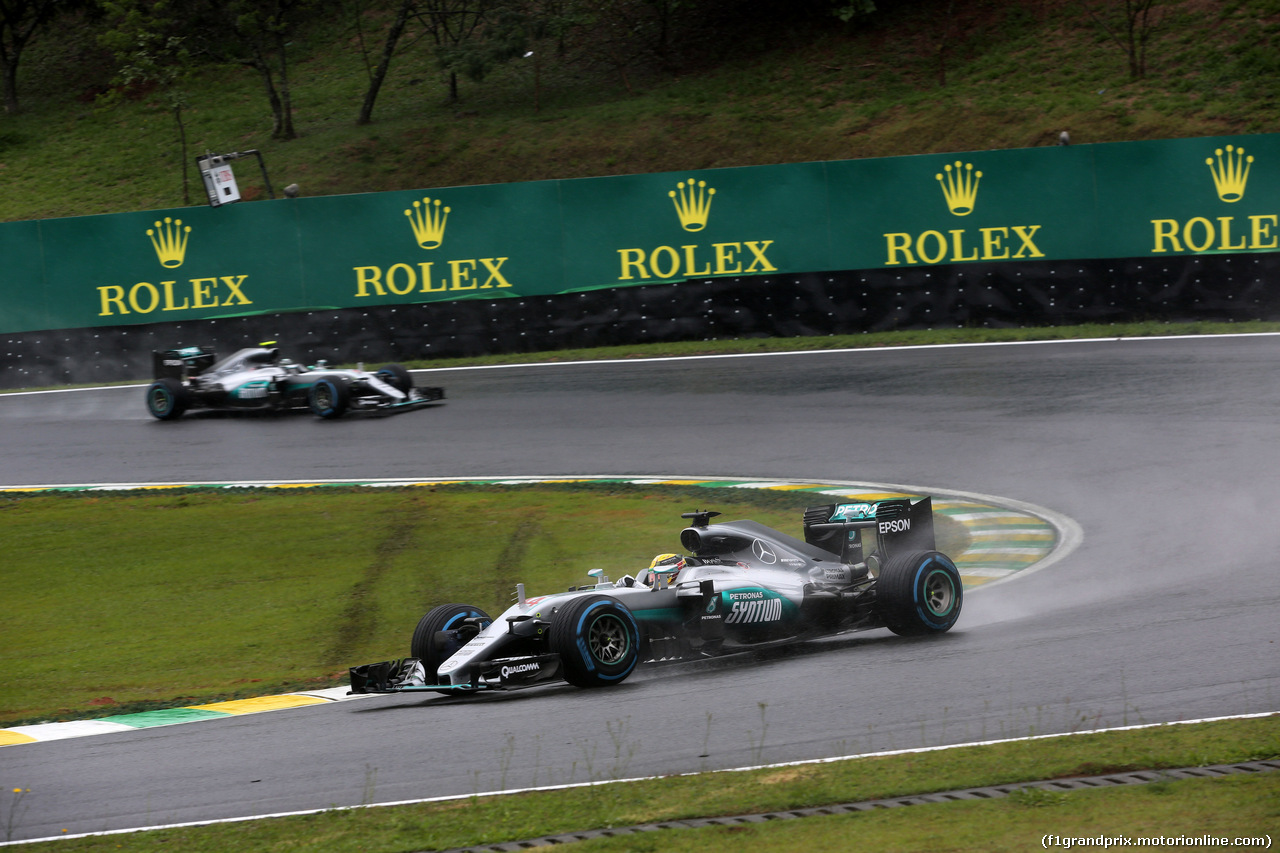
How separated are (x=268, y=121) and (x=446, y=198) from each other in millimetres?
20057

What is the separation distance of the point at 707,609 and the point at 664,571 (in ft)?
1.60

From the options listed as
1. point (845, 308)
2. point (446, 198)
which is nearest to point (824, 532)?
point (845, 308)

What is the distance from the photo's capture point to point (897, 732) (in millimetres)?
7160

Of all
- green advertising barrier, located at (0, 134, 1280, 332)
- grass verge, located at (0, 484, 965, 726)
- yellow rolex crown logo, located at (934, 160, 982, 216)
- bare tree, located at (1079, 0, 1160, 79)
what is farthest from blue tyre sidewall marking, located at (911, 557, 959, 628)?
bare tree, located at (1079, 0, 1160, 79)

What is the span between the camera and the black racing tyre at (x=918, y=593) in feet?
31.3

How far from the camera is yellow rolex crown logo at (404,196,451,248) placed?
2498cm

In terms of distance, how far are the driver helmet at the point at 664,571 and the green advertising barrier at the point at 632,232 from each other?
1438cm

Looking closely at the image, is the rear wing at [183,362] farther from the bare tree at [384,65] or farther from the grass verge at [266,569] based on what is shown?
the bare tree at [384,65]

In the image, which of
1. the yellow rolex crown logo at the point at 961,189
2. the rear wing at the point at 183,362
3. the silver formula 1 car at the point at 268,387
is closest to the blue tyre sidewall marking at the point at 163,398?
the silver formula 1 car at the point at 268,387

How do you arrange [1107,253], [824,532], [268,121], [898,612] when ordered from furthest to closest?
[268,121], [1107,253], [824,532], [898,612]

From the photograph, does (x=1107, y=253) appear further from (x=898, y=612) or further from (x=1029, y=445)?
(x=898, y=612)

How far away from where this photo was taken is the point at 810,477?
15086 millimetres

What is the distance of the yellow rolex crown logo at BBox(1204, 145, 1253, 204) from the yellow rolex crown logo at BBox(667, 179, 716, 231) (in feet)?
29.4

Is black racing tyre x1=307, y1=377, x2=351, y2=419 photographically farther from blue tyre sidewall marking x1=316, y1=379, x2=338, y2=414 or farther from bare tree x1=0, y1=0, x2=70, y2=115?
bare tree x1=0, y1=0, x2=70, y2=115
